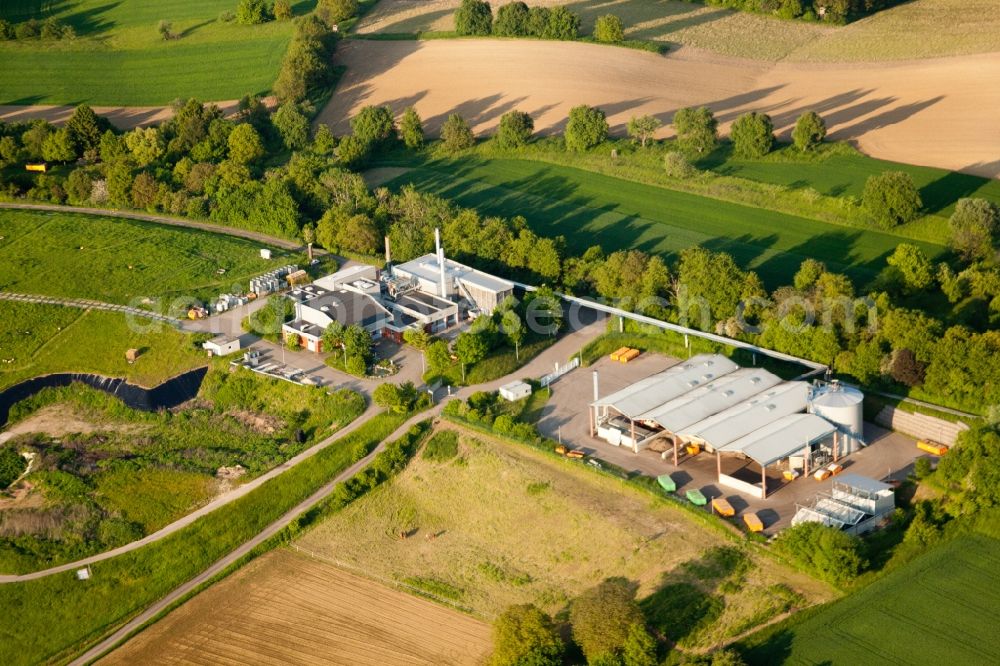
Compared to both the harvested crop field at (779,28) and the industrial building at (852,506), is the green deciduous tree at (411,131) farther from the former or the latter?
the industrial building at (852,506)

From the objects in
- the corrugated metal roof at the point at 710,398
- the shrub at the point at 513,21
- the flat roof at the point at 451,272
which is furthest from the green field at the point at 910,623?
the shrub at the point at 513,21

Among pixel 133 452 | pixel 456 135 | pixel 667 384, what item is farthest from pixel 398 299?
pixel 456 135

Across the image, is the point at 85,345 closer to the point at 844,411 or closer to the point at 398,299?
the point at 398,299

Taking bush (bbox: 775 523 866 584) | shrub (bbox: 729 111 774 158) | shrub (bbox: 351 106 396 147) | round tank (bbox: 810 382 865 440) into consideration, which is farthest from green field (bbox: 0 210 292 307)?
bush (bbox: 775 523 866 584)

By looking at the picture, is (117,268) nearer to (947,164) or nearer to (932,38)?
(947,164)

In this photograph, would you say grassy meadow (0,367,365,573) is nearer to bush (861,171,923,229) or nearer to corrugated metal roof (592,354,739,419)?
corrugated metal roof (592,354,739,419)

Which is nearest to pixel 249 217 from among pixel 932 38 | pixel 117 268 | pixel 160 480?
pixel 117 268

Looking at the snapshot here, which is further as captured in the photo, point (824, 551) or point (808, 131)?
point (808, 131)
